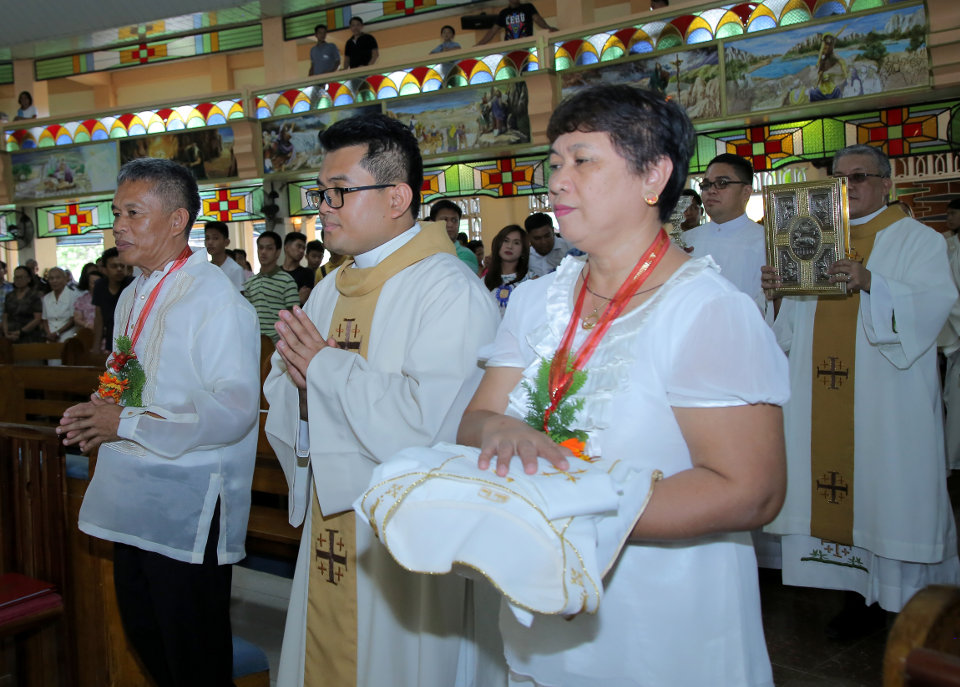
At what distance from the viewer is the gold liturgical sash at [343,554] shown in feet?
7.82

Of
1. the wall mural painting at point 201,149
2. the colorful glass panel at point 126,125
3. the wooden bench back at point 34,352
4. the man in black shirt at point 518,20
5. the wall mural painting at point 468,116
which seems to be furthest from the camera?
the colorful glass panel at point 126,125

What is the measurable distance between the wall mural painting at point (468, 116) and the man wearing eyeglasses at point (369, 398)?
812cm

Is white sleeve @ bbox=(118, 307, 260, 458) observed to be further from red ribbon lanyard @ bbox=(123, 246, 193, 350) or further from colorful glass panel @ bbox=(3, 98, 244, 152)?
colorful glass panel @ bbox=(3, 98, 244, 152)

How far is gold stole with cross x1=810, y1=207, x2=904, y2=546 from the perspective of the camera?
387cm

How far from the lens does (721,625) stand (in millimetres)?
1604

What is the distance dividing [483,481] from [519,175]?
991 cm

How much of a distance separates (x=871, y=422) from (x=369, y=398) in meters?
2.57

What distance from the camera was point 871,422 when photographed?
3811 millimetres

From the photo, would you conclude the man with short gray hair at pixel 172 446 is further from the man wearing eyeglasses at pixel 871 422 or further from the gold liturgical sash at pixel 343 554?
the man wearing eyeglasses at pixel 871 422

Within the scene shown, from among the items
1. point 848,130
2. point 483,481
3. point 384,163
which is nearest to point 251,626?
point 384,163

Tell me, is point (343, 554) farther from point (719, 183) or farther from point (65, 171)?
point (65, 171)

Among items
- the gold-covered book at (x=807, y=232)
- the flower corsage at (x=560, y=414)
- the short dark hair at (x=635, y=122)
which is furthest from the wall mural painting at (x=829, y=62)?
the flower corsage at (x=560, y=414)

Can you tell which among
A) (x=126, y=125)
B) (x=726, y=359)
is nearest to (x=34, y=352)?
(x=726, y=359)

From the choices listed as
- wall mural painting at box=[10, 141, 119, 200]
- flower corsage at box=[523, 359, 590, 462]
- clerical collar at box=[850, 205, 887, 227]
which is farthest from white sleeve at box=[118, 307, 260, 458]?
wall mural painting at box=[10, 141, 119, 200]
